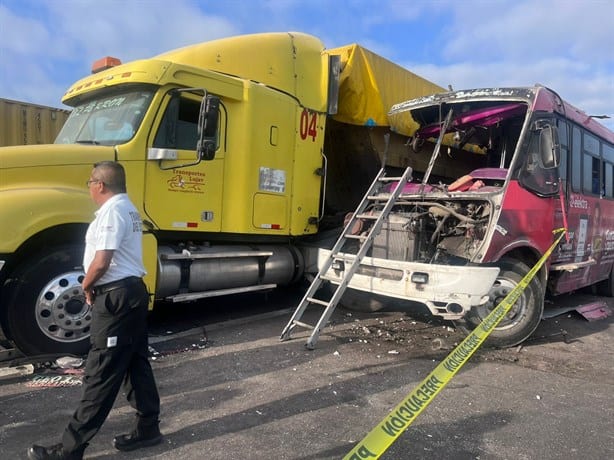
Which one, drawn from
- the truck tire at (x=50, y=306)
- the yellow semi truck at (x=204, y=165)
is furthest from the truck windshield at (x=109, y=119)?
the truck tire at (x=50, y=306)

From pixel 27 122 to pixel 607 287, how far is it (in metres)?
11.6

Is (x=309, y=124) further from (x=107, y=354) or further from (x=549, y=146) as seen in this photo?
(x=107, y=354)

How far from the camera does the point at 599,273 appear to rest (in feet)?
26.8

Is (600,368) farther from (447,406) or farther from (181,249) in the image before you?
(181,249)

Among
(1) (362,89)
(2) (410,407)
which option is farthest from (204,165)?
(2) (410,407)

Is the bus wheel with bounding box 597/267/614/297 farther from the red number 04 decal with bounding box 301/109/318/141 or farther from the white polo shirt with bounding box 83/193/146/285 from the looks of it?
the white polo shirt with bounding box 83/193/146/285

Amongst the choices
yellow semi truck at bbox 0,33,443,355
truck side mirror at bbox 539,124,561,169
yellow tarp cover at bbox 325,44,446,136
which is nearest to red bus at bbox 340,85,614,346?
truck side mirror at bbox 539,124,561,169

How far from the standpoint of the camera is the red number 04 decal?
22.1 ft

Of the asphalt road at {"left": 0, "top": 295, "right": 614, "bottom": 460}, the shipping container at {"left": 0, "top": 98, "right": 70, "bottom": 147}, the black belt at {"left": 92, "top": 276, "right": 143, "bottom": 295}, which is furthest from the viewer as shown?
the shipping container at {"left": 0, "top": 98, "right": 70, "bottom": 147}

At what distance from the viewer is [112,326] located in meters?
2.90

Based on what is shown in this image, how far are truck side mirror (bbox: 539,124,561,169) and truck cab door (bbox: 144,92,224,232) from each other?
3694 millimetres

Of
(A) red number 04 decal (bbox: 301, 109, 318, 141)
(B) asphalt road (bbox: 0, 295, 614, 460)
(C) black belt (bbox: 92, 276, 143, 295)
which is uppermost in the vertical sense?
(A) red number 04 decal (bbox: 301, 109, 318, 141)

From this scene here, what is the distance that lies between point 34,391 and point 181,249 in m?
2.16

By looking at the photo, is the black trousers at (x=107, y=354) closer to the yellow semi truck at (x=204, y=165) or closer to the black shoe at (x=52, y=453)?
the black shoe at (x=52, y=453)
